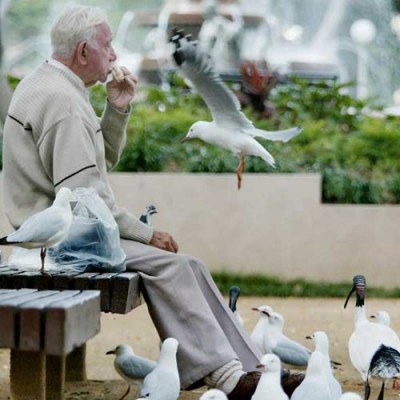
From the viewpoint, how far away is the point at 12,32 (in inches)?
1468

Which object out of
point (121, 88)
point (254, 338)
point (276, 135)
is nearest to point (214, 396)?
point (121, 88)


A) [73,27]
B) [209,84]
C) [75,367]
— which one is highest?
[73,27]

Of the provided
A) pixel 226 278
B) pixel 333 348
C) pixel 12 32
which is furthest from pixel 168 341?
pixel 12 32

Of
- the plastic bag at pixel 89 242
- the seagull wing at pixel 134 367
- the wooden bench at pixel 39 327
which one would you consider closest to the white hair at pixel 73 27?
the plastic bag at pixel 89 242

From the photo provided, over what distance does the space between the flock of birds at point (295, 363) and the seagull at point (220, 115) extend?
741 mm

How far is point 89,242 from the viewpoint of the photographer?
511cm

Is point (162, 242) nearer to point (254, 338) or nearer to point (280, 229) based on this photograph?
point (254, 338)

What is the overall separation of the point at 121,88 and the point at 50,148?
0.71 m

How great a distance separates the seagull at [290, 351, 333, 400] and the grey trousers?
293mm

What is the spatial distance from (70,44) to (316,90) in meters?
8.79

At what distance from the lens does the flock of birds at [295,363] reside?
5020mm

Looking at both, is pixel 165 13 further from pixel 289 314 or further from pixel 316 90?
pixel 289 314

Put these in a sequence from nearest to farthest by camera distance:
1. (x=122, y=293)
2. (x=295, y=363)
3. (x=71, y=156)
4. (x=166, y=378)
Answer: (x=122, y=293) < (x=166, y=378) < (x=71, y=156) < (x=295, y=363)

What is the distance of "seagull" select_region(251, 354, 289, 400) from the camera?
493 centimetres
